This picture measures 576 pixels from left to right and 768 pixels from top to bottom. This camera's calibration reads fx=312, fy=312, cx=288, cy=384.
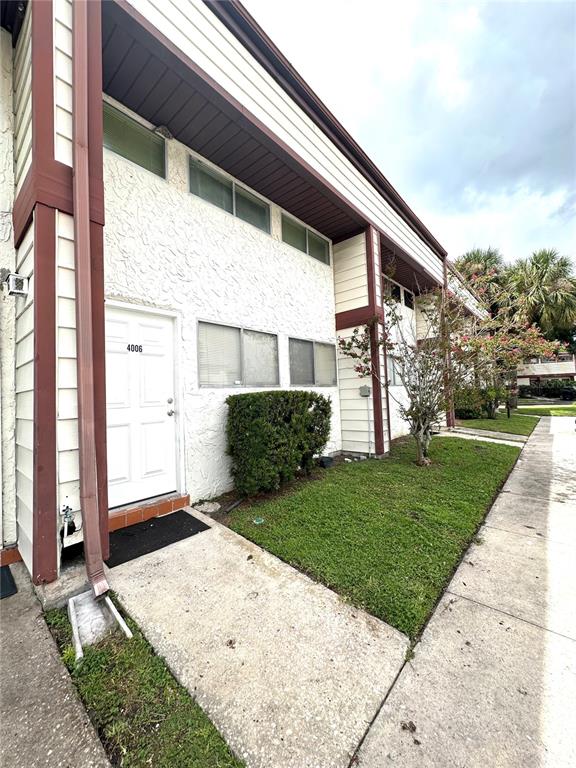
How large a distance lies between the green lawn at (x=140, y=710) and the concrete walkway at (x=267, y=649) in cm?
6

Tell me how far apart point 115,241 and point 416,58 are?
794 centimetres

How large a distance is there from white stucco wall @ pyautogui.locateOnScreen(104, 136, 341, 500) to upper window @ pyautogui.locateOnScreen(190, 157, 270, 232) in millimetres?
167

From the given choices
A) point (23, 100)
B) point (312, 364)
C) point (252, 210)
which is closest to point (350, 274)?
point (312, 364)

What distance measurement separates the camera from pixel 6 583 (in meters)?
2.30

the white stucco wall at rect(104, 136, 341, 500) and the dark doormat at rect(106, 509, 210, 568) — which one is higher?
the white stucco wall at rect(104, 136, 341, 500)

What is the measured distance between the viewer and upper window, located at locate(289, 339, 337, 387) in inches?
218

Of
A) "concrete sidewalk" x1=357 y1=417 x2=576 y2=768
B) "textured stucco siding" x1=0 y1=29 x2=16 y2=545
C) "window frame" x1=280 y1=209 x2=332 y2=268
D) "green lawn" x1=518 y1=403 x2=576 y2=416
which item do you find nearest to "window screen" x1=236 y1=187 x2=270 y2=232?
"window frame" x1=280 y1=209 x2=332 y2=268

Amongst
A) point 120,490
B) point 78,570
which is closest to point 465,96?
point 120,490

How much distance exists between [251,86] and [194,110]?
2.64 feet

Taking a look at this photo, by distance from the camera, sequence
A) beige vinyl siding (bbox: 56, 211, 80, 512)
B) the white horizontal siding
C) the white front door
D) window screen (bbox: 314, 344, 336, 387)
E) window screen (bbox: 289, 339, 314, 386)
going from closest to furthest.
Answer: beige vinyl siding (bbox: 56, 211, 80, 512)
the white horizontal siding
the white front door
window screen (bbox: 289, 339, 314, 386)
window screen (bbox: 314, 344, 336, 387)

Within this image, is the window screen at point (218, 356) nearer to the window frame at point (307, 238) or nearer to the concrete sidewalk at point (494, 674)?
the window frame at point (307, 238)

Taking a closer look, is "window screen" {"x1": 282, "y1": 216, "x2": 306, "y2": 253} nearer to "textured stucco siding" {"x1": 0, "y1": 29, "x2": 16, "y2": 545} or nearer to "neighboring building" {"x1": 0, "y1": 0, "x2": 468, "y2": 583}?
"neighboring building" {"x1": 0, "y1": 0, "x2": 468, "y2": 583}

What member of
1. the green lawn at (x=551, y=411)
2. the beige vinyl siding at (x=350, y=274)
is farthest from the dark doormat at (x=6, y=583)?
the green lawn at (x=551, y=411)

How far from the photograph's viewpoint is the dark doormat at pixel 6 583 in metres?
2.20
